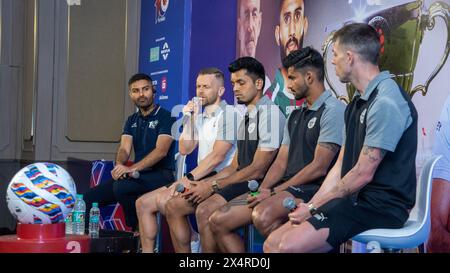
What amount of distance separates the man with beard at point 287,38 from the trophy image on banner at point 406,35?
819 mm

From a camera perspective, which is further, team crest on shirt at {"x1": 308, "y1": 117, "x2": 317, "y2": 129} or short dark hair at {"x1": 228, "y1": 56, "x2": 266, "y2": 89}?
short dark hair at {"x1": 228, "y1": 56, "x2": 266, "y2": 89}

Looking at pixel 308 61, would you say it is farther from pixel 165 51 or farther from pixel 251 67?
pixel 165 51

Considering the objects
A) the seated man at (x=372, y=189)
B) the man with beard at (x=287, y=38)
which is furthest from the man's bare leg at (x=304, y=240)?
the man with beard at (x=287, y=38)

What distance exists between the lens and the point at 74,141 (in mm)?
7477

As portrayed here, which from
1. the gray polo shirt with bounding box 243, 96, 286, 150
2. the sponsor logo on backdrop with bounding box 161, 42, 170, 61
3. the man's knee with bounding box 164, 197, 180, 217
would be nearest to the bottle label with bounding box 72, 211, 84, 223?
the man's knee with bounding box 164, 197, 180, 217

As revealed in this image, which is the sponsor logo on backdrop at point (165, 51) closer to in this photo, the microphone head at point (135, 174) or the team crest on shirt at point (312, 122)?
the microphone head at point (135, 174)

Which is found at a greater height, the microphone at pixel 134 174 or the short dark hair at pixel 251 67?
the short dark hair at pixel 251 67

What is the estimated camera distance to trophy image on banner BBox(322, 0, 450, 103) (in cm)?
409

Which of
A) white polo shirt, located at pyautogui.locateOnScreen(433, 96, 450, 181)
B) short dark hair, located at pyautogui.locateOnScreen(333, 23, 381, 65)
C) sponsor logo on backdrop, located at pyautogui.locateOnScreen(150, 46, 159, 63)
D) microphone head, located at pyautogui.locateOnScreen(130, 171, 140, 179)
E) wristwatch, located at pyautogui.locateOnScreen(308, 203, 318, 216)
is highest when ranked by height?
sponsor logo on backdrop, located at pyautogui.locateOnScreen(150, 46, 159, 63)

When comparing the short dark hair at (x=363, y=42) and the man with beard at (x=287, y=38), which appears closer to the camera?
the short dark hair at (x=363, y=42)

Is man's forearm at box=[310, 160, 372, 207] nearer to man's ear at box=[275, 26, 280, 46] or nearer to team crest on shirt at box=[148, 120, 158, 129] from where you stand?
man's ear at box=[275, 26, 280, 46]

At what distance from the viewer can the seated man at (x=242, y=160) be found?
14.8 feet
